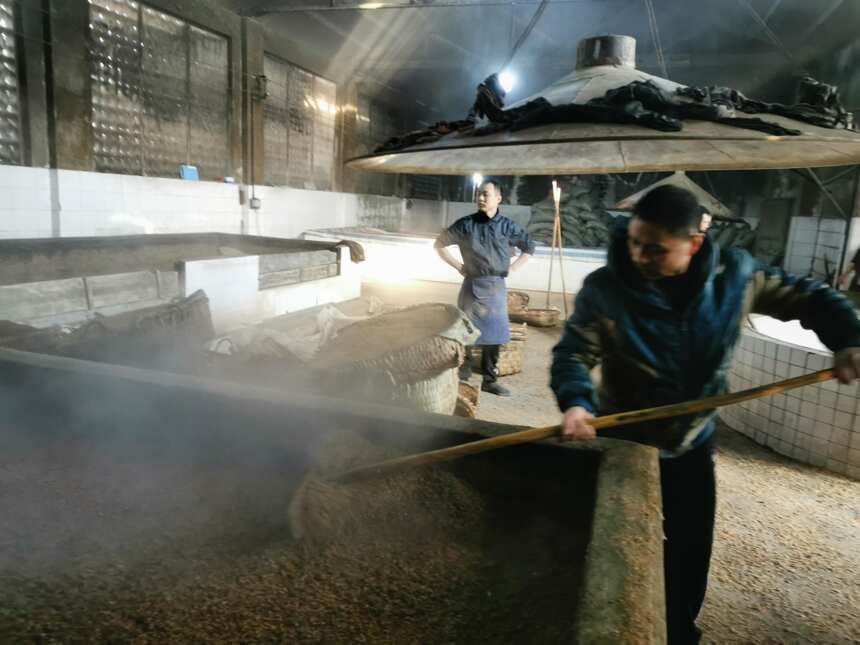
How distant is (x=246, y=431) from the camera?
7.51 ft

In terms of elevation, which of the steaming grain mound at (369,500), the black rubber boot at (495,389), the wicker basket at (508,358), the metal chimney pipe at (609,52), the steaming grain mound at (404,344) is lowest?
the black rubber boot at (495,389)

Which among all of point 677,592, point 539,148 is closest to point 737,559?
point 677,592

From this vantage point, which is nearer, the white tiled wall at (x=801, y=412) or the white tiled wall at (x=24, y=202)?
the white tiled wall at (x=801, y=412)

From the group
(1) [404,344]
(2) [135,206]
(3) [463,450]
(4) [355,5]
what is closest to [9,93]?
(2) [135,206]

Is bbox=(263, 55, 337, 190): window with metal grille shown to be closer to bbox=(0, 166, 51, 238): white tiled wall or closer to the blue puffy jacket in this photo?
bbox=(0, 166, 51, 238): white tiled wall

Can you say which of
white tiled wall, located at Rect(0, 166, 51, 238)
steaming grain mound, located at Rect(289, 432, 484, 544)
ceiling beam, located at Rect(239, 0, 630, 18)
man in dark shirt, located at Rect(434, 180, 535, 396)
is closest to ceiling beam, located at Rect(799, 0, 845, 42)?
ceiling beam, located at Rect(239, 0, 630, 18)

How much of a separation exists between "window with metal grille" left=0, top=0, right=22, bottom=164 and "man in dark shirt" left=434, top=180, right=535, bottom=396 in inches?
215

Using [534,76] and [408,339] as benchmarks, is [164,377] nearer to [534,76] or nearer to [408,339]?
[408,339]

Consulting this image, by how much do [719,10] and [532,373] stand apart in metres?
8.51

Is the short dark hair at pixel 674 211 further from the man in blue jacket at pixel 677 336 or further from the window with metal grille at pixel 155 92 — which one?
the window with metal grille at pixel 155 92

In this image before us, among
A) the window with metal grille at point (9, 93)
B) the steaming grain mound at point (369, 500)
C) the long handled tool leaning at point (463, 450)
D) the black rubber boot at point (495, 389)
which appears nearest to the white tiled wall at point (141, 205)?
the window with metal grille at point (9, 93)

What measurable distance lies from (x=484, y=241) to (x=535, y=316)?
3325 mm

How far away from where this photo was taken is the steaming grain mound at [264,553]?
157cm

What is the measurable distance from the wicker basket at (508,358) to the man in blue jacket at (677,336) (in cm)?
383
